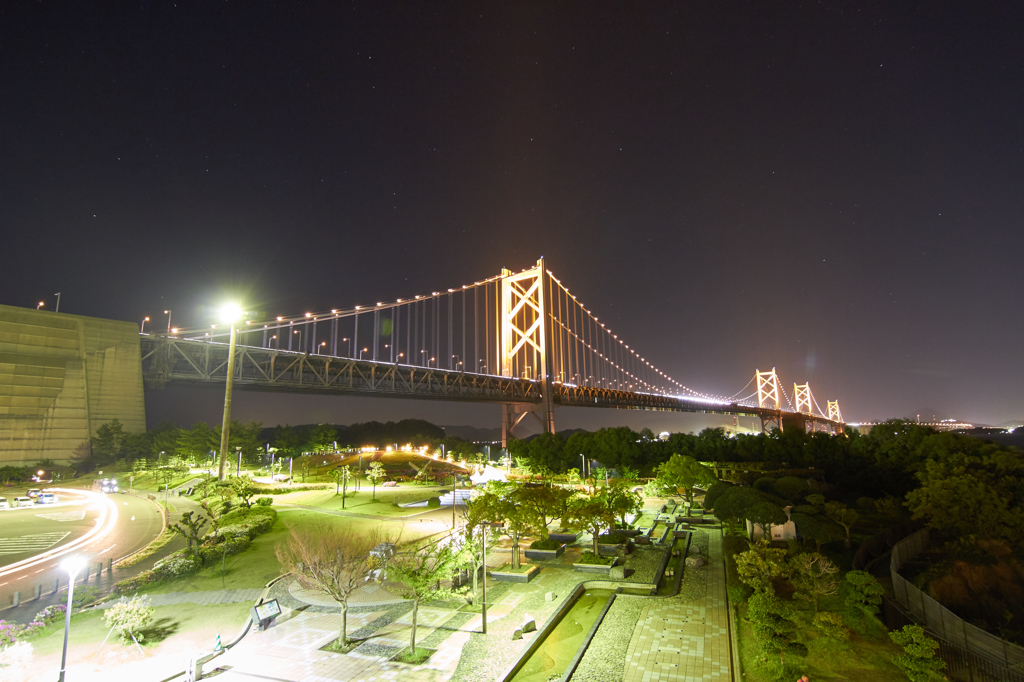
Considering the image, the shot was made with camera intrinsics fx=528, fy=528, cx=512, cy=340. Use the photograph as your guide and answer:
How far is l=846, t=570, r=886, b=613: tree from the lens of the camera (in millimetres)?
11352

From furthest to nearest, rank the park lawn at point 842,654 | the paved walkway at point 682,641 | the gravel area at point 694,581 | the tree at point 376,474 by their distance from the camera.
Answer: the tree at point 376,474 → the gravel area at point 694,581 → the park lawn at point 842,654 → the paved walkway at point 682,641

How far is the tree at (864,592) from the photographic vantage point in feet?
37.2

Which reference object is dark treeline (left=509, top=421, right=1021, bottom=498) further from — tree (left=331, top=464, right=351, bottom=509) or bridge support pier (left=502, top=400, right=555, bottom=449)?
tree (left=331, top=464, right=351, bottom=509)

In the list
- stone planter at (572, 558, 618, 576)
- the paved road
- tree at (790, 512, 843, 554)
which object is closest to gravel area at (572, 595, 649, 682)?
stone planter at (572, 558, 618, 576)

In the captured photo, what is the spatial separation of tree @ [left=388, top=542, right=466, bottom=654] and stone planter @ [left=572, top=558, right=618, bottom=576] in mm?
4545

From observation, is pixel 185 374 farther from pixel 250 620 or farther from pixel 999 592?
pixel 999 592

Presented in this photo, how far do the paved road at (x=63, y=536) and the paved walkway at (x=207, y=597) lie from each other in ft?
7.17

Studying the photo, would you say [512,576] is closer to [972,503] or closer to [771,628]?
[771,628]

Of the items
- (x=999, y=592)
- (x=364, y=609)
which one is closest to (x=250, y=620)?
(x=364, y=609)

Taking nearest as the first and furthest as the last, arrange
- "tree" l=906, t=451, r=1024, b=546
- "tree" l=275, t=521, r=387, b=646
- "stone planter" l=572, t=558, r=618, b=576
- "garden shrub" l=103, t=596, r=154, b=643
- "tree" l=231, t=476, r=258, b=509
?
"garden shrub" l=103, t=596, r=154, b=643 → "tree" l=275, t=521, r=387, b=646 → "stone planter" l=572, t=558, r=618, b=576 → "tree" l=906, t=451, r=1024, b=546 → "tree" l=231, t=476, r=258, b=509

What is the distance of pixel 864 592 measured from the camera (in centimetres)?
1154

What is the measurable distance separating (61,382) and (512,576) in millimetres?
30235

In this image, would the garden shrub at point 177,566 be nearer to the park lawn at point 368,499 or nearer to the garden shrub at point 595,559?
the park lawn at point 368,499

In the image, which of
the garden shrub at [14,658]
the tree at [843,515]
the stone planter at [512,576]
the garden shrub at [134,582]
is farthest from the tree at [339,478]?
the tree at [843,515]
